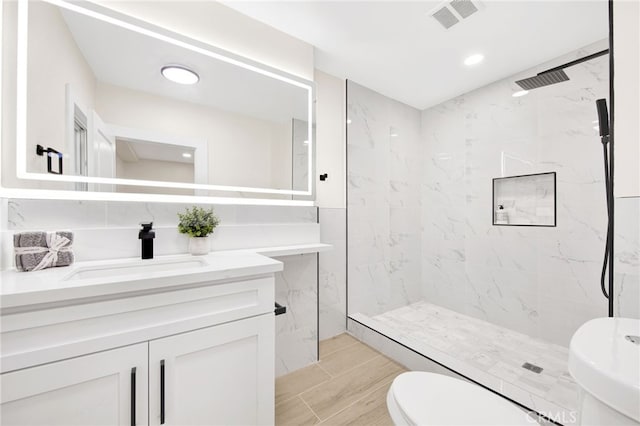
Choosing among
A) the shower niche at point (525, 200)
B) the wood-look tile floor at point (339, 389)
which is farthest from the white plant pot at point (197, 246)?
the shower niche at point (525, 200)

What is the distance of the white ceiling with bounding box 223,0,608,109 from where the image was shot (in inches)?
59.9

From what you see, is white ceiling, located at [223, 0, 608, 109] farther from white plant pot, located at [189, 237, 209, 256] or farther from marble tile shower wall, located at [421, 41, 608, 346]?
white plant pot, located at [189, 237, 209, 256]

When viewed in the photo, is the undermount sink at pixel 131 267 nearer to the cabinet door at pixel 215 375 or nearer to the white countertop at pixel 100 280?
the white countertop at pixel 100 280

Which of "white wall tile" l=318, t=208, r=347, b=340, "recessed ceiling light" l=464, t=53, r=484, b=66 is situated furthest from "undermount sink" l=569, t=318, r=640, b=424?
"recessed ceiling light" l=464, t=53, r=484, b=66

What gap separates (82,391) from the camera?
0.75 metres

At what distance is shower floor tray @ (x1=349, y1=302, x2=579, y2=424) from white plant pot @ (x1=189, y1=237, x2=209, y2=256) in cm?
149

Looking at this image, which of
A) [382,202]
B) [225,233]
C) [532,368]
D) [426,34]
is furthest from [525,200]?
[225,233]

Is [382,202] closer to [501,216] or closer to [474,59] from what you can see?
[501,216]

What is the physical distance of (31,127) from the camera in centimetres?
102

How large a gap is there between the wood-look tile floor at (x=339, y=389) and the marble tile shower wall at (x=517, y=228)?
1298 mm

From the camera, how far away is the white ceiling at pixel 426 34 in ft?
4.99

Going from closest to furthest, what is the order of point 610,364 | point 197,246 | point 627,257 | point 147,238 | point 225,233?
point 610,364 < point 627,257 < point 147,238 < point 197,246 < point 225,233

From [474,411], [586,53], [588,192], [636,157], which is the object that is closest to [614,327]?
[474,411]

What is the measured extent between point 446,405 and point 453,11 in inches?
80.9
